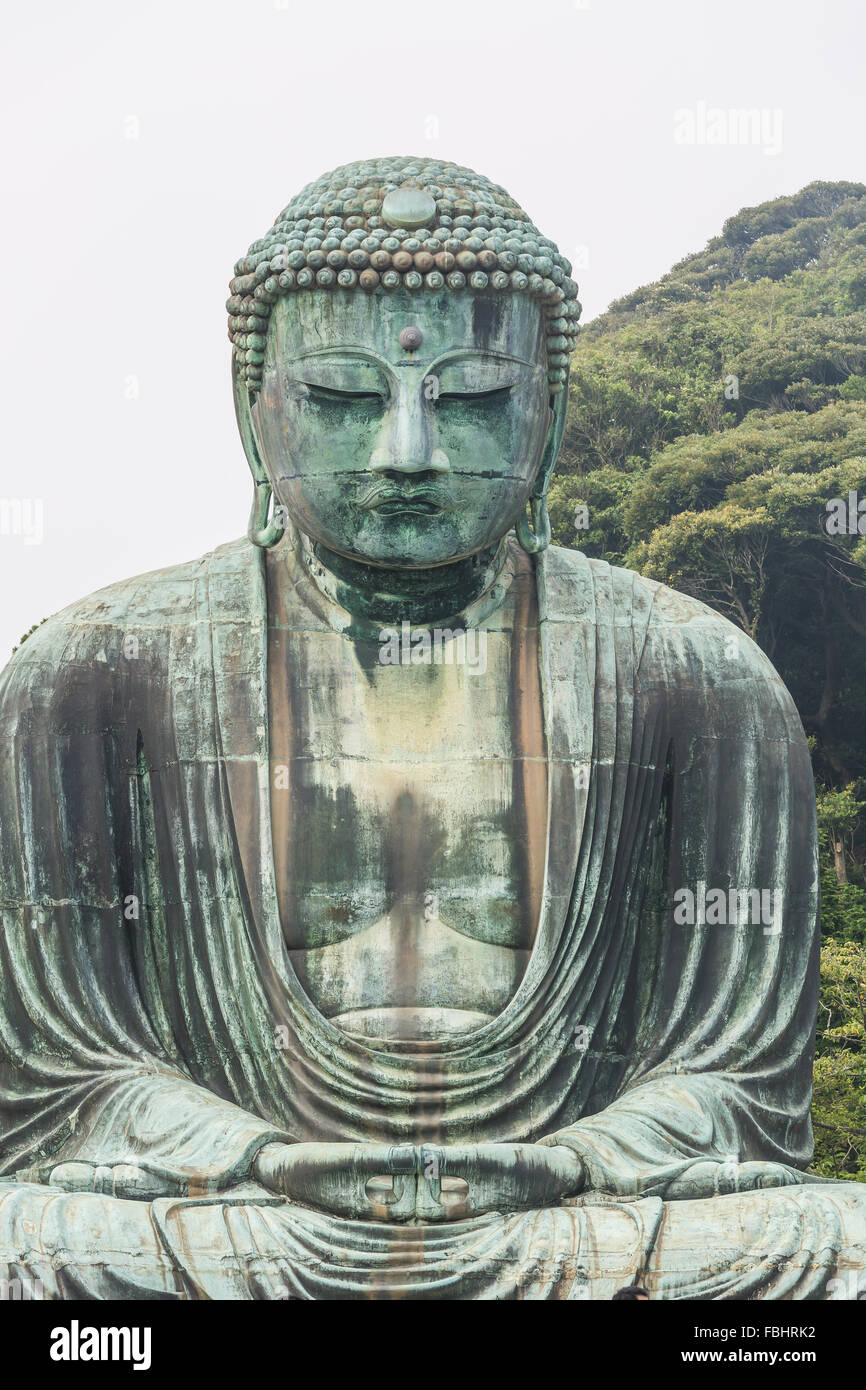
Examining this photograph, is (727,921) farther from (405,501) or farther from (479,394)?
(479,394)

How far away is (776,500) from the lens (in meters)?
26.6

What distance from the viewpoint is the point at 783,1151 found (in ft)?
27.0

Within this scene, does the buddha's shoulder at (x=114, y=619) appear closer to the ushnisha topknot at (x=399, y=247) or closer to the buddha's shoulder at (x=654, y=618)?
the ushnisha topknot at (x=399, y=247)

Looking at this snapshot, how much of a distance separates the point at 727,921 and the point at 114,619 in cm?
249

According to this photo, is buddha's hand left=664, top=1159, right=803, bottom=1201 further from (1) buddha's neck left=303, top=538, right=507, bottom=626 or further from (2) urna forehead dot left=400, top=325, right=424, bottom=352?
(2) urna forehead dot left=400, top=325, right=424, bottom=352

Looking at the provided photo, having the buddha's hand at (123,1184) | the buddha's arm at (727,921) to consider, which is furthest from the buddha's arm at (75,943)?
the buddha's arm at (727,921)

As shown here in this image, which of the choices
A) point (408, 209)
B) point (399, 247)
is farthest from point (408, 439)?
point (408, 209)

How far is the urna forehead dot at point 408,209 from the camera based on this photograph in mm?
8281

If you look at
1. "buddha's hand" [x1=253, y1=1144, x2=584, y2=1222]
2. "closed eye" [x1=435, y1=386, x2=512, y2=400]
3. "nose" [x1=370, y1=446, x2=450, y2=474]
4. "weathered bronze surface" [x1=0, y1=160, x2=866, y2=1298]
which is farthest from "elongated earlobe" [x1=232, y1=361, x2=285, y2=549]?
"buddha's hand" [x1=253, y1=1144, x2=584, y2=1222]

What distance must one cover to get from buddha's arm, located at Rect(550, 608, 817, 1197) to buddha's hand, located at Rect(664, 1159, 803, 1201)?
1.03 feet

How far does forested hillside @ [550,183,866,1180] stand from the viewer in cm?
2200

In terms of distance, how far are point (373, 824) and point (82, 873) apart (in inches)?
41.0

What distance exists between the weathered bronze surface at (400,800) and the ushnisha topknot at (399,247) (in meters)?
0.01

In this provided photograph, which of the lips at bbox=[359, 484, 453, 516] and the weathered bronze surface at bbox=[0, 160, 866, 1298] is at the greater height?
the lips at bbox=[359, 484, 453, 516]
